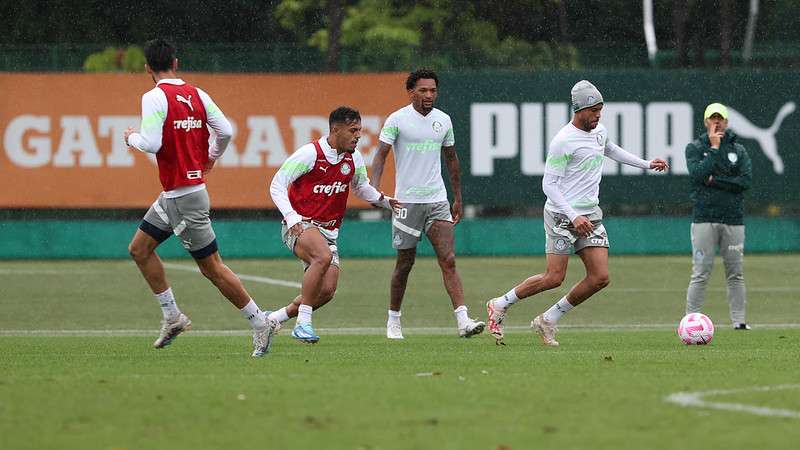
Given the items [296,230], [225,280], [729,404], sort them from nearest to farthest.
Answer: [729,404]
[225,280]
[296,230]

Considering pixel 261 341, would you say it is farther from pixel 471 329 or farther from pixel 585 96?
pixel 585 96

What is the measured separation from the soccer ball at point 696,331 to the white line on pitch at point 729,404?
3.45 m

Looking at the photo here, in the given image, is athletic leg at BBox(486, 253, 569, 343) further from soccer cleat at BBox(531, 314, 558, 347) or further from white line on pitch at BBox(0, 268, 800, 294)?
white line on pitch at BBox(0, 268, 800, 294)

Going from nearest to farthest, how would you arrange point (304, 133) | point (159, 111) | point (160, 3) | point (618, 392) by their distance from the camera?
1. point (618, 392)
2. point (159, 111)
3. point (304, 133)
4. point (160, 3)

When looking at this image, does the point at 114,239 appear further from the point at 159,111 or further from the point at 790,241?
the point at 159,111

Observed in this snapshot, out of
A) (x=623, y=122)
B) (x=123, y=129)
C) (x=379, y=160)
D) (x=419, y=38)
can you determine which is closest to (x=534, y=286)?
(x=379, y=160)

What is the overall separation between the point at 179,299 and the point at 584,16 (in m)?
18.1

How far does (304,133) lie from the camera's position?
90.7 feet

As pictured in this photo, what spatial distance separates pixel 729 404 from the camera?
799 cm

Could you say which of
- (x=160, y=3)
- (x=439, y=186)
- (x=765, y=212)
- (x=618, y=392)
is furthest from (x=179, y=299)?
(x=160, y=3)

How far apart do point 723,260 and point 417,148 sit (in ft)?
10.9

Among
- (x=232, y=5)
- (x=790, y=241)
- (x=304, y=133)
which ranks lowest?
(x=790, y=241)

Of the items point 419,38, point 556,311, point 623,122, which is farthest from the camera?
point 419,38

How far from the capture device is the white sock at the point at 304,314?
11.9m
